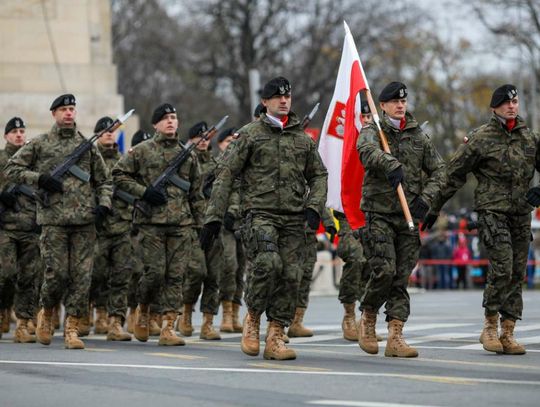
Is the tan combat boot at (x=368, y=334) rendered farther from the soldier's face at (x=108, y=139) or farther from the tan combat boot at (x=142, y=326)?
the soldier's face at (x=108, y=139)

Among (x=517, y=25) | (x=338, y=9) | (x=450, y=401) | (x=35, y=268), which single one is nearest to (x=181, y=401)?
(x=450, y=401)

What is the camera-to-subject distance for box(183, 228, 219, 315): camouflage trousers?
644 inches

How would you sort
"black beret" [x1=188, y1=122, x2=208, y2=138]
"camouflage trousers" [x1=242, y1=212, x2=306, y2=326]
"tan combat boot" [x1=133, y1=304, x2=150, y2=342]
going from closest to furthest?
Result: "camouflage trousers" [x1=242, y1=212, x2=306, y2=326], "tan combat boot" [x1=133, y1=304, x2=150, y2=342], "black beret" [x1=188, y1=122, x2=208, y2=138]

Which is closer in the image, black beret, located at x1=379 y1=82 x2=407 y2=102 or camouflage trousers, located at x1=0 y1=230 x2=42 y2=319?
black beret, located at x1=379 y1=82 x2=407 y2=102

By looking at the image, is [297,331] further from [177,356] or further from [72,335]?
[177,356]

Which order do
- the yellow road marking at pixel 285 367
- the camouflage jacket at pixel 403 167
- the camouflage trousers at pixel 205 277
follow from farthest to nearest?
1. the camouflage trousers at pixel 205 277
2. the camouflage jacket at pixel 403 167
3. the yellow road marking at pixel 285 367

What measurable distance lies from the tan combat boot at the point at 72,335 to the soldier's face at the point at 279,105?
3066 mm

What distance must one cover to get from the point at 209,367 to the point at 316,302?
14312 millimetres

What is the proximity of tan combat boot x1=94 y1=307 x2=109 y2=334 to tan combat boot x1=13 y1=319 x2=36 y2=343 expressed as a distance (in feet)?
4.71

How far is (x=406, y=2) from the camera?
52.0 meters

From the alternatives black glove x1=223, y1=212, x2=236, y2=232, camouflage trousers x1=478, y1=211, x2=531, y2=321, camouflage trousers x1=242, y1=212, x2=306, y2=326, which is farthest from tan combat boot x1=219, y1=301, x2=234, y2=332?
camouflage trousers x1=478, y1=211, x2=531, y2=321

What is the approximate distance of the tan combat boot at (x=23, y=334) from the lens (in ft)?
50.6

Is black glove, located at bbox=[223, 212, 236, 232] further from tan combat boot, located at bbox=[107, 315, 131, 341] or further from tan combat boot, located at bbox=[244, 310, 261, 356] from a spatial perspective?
tan combat boot, located at bbox=[244, 310, 261, 356]

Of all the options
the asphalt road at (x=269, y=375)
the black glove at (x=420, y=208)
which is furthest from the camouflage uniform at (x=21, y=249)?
the black glove at (x=420, y=208)
